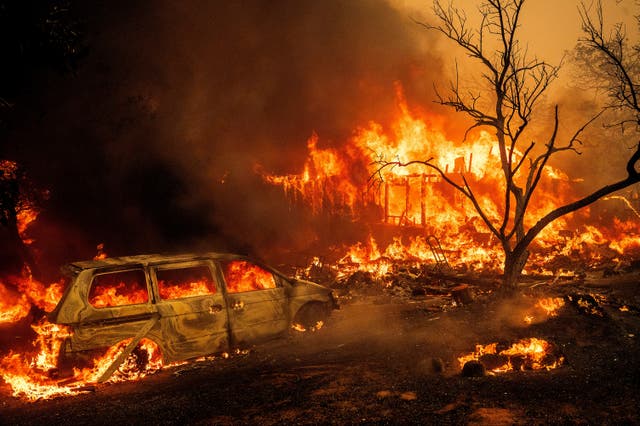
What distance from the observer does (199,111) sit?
59.4ft

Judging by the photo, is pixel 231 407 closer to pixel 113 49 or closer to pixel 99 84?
pixel 99 84

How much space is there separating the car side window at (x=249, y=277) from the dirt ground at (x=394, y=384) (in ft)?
3.24

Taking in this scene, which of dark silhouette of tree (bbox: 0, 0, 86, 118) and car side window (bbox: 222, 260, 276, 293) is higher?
dark silhouette of tree (bbox: 0, 0, 86, 118)

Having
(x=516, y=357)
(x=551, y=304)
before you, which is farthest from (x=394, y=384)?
(x=551, y=304)

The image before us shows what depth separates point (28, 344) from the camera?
6473 millimetres

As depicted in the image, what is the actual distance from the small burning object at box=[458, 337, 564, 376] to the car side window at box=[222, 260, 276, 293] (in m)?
3.25

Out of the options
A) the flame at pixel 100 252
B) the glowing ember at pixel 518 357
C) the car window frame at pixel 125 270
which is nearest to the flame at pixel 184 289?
the car window frame at pixel 125 270

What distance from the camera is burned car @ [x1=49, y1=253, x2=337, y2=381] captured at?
540cm

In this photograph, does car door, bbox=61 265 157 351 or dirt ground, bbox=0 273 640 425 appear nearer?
dirt ground, bbox=0 273 640 425

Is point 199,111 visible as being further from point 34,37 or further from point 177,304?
point 177,304

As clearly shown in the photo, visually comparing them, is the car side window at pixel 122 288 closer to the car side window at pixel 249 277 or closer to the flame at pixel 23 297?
the car side window at pixel 249 277

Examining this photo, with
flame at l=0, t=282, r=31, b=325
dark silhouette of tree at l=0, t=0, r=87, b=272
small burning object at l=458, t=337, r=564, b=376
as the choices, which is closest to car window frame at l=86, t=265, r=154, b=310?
dark silhouette of tree at l=0, t=0, r=87, b=272

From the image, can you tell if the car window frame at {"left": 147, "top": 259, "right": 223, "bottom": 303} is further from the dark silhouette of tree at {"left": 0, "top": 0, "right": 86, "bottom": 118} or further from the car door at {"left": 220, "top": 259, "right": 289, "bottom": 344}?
the dark silhouette of tree at {"left": 0, "top": 0, "right": 86, "bottom": 118}

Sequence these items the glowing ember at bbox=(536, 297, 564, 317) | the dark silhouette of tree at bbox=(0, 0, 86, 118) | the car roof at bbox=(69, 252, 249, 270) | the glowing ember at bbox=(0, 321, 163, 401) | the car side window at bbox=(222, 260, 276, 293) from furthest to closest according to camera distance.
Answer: the glowing ember at bbox=(536, 297, 564, 317) → the car side window at bbox=(222, 260, 276, 293) → the car roof at bbox=(69, 252, 249, 270) → the dark silhouette of tree at bbox=(0, 0, 86, 118) → the glowing ember at bbox=(0, 321, 163, 401)
